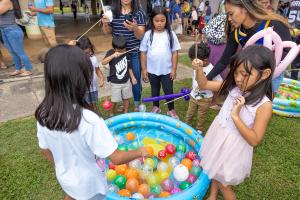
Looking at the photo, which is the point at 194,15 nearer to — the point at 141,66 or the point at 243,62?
the point at 141,66

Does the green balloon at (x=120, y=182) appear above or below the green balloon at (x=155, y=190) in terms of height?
above

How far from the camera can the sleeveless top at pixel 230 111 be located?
75.0 inches

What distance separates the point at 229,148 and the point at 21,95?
13.1 feet

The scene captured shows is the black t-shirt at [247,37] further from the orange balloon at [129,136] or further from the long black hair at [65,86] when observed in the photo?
the long black hair at [65,86]

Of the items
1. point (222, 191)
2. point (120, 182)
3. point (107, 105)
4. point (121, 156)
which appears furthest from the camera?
point (107, 105)

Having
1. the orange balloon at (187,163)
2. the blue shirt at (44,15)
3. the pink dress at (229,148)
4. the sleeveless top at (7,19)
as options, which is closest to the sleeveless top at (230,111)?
the pink dress at (229,148)

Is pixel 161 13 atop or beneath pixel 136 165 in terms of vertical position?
atop

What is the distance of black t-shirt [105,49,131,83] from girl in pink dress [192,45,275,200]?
5.34 feet

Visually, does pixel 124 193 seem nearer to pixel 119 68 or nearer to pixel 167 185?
pixel 167 185

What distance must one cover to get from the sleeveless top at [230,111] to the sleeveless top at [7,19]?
460 cm

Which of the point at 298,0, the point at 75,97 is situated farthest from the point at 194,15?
the point at 75,97

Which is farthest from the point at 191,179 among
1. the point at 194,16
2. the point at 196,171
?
the point at 194,16

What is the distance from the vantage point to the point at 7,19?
4.88 m

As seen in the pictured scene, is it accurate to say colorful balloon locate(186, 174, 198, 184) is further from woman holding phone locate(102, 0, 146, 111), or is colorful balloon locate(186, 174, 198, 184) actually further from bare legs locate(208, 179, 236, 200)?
woman holding phone locate(102, 0, 146, 111)
